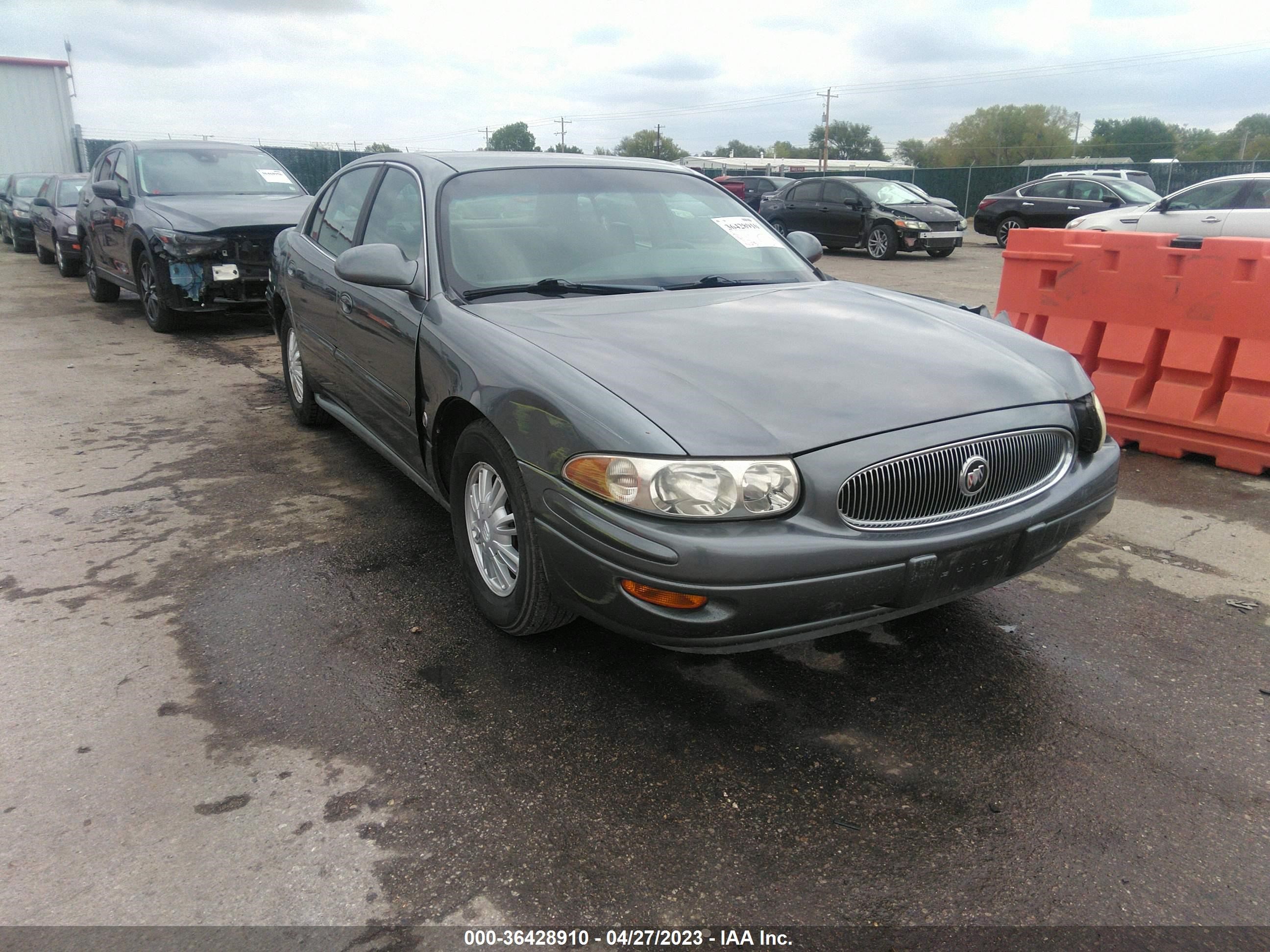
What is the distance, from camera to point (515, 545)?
2947 millimetres

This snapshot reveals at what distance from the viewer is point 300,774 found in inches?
95.4

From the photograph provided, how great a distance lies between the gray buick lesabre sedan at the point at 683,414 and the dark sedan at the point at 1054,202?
629 inches

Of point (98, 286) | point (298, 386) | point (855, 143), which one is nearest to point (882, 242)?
point (98, 286)

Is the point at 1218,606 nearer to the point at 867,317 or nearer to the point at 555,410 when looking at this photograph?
the point at 867,317

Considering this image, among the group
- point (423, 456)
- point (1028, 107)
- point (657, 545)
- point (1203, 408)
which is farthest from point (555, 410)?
point (1028, 107)

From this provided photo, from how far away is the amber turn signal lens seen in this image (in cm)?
229

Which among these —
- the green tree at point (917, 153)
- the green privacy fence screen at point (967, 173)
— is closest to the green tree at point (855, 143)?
the green tree at point (917, 153)

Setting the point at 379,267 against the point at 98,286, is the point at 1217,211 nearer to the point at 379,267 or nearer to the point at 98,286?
the point at 379,267

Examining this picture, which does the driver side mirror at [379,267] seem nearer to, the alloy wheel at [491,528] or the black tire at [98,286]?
the alloy wheel at [491,528]

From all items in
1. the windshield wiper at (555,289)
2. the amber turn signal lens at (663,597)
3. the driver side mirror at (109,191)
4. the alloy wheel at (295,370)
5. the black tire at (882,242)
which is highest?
the windshield wiper at (555,289)

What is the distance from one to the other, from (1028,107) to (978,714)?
11023cm

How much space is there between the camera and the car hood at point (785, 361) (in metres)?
2.42

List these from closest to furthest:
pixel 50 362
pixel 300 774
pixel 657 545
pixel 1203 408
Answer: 1. pixel 657 545
2. pixel 300 774
3. pixel 1203 408
4. pixel 50 362

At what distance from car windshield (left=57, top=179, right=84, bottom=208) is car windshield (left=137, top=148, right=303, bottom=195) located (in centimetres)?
663
